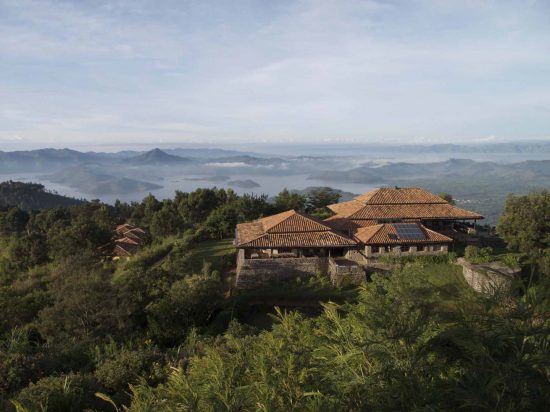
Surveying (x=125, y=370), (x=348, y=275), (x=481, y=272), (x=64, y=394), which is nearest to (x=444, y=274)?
(x=481, y=272)

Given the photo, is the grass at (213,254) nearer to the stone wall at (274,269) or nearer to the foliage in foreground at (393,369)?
the stone wall at (274,269)

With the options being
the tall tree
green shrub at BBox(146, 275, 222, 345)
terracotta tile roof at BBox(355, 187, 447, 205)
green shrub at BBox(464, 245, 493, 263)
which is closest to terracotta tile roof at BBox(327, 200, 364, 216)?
terracotta tile roof at BBox(355, 187, 447, 205)

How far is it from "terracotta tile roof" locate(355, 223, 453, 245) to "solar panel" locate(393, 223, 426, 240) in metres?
0.18

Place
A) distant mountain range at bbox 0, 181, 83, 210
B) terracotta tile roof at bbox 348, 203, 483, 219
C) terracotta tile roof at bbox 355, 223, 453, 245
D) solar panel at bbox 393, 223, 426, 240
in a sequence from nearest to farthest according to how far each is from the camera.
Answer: terracotta tile roof at bbox 355, 223, 453, 245
solar panel at bbox 393, 223, 426, 240
terracotta tile roof at bbox 348, 203, 483, 219
distant mountain range at bbox 0, 181, 83, 210

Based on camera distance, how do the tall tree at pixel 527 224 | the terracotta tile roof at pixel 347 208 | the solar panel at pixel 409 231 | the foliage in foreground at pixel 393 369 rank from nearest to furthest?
the foliage in foreground at pixel 393 369 → the solar panel at pixel 409 231 → the tall tree at pixel 527 224 → the terracotta tile roof at pixel 347 208

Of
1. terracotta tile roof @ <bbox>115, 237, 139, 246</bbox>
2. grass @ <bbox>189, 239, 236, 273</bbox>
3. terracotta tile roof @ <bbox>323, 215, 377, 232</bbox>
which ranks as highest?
terracotta tile roof @ <bbox>323, 215, 377, 232</bbox>

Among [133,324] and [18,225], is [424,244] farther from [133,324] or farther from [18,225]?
[18,225]

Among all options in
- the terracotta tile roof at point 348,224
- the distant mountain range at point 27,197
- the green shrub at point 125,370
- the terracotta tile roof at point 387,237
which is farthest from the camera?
the distant mountain range at point 27,197

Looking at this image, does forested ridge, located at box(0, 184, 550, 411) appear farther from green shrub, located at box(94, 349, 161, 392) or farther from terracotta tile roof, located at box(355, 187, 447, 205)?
terracotta tile roof, located at box(355, 187, 447, 205)

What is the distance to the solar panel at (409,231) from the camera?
24.3m

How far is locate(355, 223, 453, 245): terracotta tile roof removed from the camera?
23.8 meters

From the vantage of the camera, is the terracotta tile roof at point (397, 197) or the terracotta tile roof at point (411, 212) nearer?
the terracotta tile roof at point (411, 212)

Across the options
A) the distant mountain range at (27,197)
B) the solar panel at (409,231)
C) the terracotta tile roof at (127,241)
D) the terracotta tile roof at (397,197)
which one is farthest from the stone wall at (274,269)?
the distant mountain range at (27,197)

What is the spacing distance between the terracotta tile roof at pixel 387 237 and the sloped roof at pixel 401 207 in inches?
117
